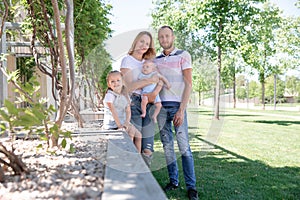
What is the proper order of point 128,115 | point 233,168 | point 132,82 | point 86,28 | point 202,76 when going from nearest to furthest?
point 132,82 → point 128,115 → point 202,76 → point 233,168 → point 86,28

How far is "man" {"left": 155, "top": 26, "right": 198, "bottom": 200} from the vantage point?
8.92 ft

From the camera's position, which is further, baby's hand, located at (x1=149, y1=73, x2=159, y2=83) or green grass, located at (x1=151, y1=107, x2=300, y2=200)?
green grass, located at (x1=151, y1=107, x2=300, y2=200)

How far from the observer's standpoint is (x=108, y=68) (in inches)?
110


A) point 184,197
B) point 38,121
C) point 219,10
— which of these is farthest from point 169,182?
point 219,10

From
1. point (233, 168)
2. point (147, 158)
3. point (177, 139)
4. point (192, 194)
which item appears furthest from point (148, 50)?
point (233, 168)

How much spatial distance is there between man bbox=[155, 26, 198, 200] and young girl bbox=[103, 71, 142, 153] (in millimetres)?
291

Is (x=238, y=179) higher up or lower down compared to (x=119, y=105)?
lower down

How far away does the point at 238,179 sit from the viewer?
3766 millimetres

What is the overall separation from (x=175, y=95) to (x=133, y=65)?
0.58 metres

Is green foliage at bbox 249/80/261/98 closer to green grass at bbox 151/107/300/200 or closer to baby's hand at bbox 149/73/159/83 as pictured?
green grass at bbox 151/107/300/200

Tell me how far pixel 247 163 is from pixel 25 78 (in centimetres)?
839

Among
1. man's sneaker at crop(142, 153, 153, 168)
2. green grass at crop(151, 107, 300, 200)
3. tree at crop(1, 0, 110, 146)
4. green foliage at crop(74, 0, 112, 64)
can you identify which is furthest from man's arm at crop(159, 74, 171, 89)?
green foliage at crop(74, 0, 112, 64)

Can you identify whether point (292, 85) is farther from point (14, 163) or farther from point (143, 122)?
point (14, 163)

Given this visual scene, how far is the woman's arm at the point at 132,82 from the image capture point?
7.90ft
